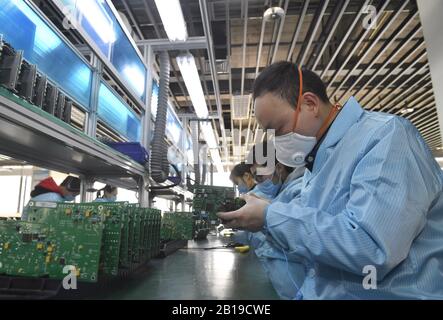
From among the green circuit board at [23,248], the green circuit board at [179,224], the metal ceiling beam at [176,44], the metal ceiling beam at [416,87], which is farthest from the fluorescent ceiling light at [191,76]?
the metal ceiling beam at [416,87]

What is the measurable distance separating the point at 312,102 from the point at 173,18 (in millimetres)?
2083

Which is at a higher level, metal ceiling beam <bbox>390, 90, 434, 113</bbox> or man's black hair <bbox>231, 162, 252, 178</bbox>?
metal ceiling beam <bbox>390, 90, 434, 113</bbox>

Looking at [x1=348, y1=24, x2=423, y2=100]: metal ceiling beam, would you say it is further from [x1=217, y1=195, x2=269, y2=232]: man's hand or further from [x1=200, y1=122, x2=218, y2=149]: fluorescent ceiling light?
[x1=217, y1=195, x2=269, y2=232]: man's hand

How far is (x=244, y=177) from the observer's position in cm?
315

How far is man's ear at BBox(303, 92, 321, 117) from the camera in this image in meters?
0.95

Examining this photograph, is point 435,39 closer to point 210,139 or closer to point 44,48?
point 44,48

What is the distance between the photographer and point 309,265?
85cm

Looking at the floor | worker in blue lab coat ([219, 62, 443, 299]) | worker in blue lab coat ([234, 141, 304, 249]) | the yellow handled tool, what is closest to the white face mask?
worker in blue lab coat ([219, 62, 443, 299])

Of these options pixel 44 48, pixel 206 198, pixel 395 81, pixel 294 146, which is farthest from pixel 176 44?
pixel 395 81

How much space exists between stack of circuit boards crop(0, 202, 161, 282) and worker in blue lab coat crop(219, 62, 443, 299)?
0.53m

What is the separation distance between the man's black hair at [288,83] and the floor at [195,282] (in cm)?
80
